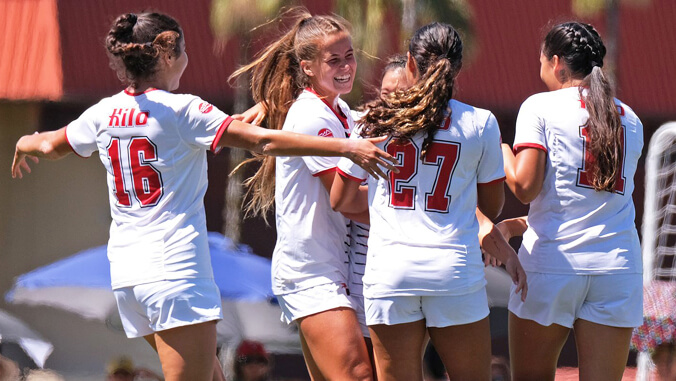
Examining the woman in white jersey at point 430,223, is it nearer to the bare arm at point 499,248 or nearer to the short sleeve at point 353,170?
the short sleeve at point 353,170

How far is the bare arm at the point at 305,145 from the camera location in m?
3.50

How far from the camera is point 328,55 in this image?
13.7 feet

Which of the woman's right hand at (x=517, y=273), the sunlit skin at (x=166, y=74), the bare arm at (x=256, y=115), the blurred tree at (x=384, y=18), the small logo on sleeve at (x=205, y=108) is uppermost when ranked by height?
the blurred tree at (x=384, y=18)

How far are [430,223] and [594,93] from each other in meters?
0.95

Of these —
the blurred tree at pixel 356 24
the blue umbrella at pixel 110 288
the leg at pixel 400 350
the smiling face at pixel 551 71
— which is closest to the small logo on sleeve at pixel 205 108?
the leg at pixel 400 350

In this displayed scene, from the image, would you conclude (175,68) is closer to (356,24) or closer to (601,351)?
(601,351)

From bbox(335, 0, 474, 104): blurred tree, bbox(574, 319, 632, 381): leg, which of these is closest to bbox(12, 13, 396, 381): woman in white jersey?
bbox(574, 319, 632, 381): leg

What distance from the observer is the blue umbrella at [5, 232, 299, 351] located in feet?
37.3

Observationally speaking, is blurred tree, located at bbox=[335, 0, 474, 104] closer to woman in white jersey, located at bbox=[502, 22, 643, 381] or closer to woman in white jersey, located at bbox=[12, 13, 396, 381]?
woman in white jersey, located at bbox=[502, 22, 643, 381]

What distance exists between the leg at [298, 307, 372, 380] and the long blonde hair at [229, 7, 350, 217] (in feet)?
2.29

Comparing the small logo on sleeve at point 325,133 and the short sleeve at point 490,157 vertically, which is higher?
the small logo on sleeve at point 325,133

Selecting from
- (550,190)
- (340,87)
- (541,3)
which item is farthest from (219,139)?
(541,3)

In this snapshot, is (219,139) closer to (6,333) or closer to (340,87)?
(340,87)

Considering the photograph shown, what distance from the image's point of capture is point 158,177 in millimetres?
3799
